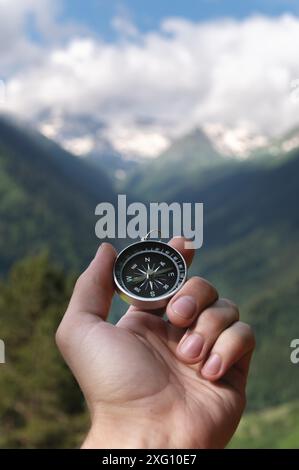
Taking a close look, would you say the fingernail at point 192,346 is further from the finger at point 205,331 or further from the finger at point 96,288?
the finger at point 96,288

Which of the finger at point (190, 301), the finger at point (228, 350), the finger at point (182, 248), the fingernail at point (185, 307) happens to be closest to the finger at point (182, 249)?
the finger at point (182, 248)

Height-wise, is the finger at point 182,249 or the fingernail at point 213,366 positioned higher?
the finger at point 182,249

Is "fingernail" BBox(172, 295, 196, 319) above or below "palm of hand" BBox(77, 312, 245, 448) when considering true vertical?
above

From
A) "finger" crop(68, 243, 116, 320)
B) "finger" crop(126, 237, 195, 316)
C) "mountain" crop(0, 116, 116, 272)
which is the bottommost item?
"finger" crop(68, 243, 116, 320)

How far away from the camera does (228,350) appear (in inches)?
115

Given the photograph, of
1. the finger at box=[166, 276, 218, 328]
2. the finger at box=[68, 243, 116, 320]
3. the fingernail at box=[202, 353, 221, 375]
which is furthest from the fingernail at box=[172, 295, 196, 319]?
the finger at box=[68, 243, 116, 320]

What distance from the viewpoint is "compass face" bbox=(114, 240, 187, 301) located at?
325 centimetres

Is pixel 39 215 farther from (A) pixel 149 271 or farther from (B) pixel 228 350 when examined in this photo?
(B) pixel 228 350

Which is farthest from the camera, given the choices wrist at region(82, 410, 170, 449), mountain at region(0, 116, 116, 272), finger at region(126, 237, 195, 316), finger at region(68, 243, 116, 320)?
mountain at region(0, 116, 116, 272)

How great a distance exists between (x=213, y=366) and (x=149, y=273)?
688mm

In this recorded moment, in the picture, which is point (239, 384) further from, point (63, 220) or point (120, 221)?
point (63, 220)

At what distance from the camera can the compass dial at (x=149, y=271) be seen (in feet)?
10.6

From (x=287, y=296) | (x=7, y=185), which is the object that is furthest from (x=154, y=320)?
(x=7, y=185)

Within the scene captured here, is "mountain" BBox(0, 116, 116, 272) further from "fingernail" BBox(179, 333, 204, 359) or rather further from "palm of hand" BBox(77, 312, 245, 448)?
"fingernail" BBox(179, 333, 204, 359)
